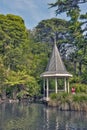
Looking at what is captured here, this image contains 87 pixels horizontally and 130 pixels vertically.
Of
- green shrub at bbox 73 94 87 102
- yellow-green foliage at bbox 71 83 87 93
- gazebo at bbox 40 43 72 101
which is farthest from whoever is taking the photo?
yellow-green foliage at bbox 71 83 87 93

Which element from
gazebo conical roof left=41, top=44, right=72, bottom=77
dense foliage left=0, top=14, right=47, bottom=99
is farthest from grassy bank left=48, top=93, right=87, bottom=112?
dense foliage left=0, top=14, right=47, bottom=99

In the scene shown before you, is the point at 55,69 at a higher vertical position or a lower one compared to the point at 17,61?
lower

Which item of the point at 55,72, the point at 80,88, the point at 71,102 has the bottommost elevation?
the point at 71,102

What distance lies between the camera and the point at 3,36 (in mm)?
43031

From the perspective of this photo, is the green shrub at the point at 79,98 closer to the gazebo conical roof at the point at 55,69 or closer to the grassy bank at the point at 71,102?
the grassy bank at the point at 71,102

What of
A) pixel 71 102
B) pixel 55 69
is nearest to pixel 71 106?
pixel 71 102

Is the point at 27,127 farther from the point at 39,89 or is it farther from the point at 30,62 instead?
the point at 30,62

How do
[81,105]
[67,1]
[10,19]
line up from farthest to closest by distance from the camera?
1. [10,19]
2. [81,105]
3. [67,1]

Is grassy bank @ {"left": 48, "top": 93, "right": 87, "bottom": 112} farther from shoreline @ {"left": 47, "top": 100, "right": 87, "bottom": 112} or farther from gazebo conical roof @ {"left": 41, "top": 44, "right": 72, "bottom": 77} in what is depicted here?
gazebo conical roof @ {"left": 41, "top": 44, "right": 72, "bottom": 77}

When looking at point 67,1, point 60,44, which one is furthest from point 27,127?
point 60,44

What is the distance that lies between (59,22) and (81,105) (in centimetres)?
2869

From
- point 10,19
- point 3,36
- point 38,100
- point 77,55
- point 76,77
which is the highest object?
point 10,19

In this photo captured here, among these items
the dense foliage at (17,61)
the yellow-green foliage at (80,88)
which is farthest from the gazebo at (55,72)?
the dense foliage at (17,61)

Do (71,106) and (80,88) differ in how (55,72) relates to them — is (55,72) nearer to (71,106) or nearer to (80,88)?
(80,88)
